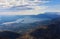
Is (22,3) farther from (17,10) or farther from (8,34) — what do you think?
(8,34)

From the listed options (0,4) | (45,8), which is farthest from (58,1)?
(0,4)

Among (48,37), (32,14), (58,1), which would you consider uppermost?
(58,1)

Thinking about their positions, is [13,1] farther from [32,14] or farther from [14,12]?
[32,14]

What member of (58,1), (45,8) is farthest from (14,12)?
(58,1)

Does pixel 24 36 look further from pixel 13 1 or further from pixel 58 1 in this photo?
pixel 58 1

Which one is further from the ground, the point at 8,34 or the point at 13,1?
the point at 13,1

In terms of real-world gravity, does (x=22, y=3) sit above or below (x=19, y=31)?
above

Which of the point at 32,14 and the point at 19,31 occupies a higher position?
the point at 32,14

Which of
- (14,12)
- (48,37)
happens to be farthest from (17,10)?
(48,37)
